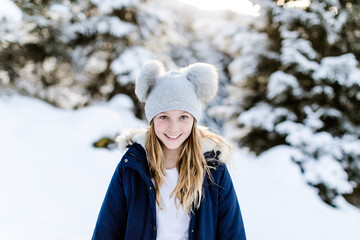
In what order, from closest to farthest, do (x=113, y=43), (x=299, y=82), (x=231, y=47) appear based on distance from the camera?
(x=299, y=82) → (x=231, y=47) → (x=113, y=43)

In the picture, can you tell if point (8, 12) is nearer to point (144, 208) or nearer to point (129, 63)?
point (129, 63)

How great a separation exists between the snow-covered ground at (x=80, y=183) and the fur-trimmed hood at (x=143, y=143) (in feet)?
3.48

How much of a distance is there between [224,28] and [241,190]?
12.5 feet

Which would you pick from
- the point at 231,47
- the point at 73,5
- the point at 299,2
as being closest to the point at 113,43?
the point at 73,5

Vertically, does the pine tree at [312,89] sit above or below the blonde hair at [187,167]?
above

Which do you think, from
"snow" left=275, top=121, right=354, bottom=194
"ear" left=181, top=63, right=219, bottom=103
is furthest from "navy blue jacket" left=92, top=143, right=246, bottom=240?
"snow" left=275, top=121, right=354, bottom=194

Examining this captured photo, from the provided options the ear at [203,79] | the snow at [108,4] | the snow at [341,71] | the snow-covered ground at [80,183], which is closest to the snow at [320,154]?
the snow-covered ground at [80,183]

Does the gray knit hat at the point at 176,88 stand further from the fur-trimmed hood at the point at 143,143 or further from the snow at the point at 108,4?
the snow at the point at 108,4

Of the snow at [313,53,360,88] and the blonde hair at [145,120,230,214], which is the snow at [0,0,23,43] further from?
the snow at [313,53,360,88]

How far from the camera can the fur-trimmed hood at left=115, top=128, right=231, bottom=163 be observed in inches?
71.4

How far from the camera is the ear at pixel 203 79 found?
179 cm

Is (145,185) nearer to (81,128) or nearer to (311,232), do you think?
(311,232)

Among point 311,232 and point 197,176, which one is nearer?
point 197,176

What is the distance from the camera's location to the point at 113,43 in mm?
6824
